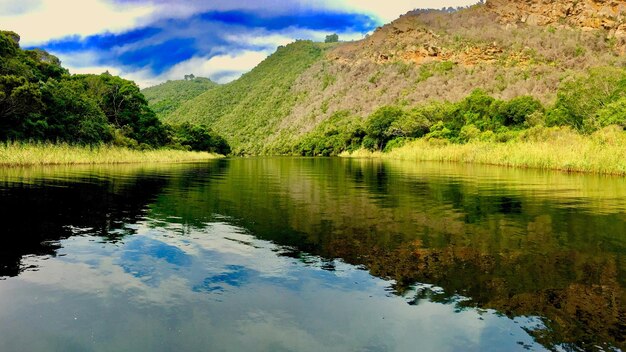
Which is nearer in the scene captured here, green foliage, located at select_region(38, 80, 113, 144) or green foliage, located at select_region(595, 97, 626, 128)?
green foliage, located at select_region(595, 97, 626, 128)

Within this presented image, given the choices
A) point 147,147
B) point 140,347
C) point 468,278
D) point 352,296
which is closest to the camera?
point 140,347

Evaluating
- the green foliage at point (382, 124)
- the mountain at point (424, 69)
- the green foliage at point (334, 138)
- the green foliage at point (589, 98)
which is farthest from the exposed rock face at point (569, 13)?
the green foliage at point (589, 98)

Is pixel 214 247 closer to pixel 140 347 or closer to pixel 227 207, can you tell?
pixel 140 347

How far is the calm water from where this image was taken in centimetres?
474

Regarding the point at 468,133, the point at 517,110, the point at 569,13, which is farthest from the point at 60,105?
the point at 569,13

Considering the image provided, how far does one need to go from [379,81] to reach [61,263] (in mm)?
151701

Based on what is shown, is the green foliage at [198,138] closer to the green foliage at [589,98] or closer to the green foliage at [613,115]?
the green foliage at [589,98]

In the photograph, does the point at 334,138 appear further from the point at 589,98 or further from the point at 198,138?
the point at 589,98

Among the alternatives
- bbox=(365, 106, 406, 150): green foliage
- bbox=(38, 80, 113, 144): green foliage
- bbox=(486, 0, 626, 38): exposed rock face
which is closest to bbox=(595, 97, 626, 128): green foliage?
bbox=(38, 80, 113, 144): green foliage

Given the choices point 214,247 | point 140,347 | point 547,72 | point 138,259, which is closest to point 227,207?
point 214,247

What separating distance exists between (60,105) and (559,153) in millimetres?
42300

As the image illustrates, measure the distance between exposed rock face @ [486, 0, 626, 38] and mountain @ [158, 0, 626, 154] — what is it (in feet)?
1.08

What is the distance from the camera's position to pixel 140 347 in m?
4.44

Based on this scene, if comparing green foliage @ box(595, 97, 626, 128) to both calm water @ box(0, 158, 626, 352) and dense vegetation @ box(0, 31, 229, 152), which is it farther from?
dense vegetation @ box(0, 31, 229, 152)
